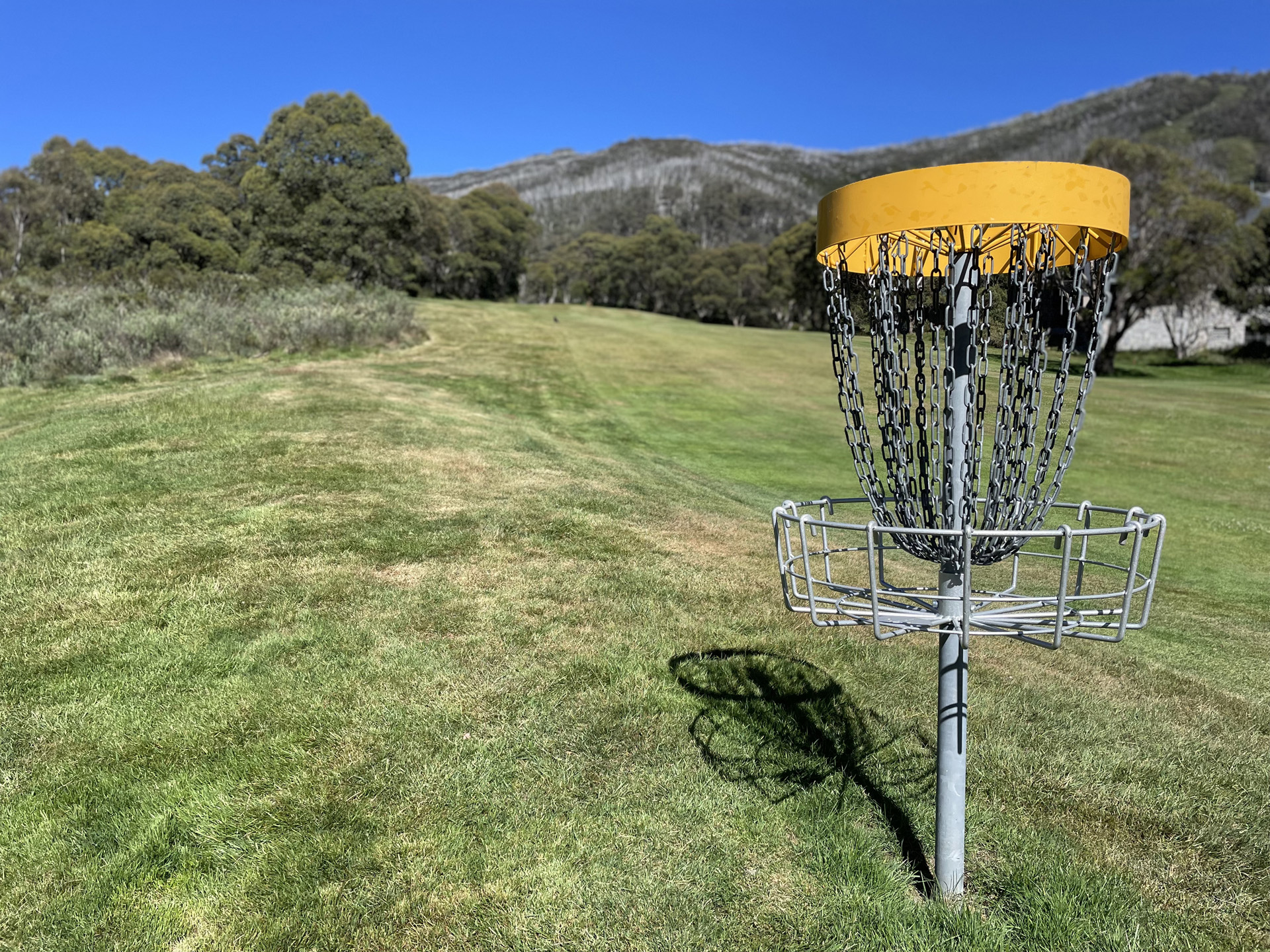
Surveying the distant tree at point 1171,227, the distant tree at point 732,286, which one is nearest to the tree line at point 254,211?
the distant tree at point 732,286

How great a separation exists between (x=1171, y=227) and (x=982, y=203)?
34143mm

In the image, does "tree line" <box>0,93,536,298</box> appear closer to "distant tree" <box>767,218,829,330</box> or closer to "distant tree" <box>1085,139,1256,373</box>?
"distant tree" <box>767,218,829,330</box>

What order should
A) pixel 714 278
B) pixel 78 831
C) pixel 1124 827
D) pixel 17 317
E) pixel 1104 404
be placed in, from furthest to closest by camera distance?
1. pixel 714 278
2. pixel 1104 404
3. pixel 17 317
4. pixel 1124 827
5. pixel 78 831

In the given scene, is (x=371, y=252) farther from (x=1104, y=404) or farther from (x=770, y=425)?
(x=1104, y=404)

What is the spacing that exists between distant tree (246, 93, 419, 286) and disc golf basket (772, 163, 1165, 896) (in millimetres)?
37860

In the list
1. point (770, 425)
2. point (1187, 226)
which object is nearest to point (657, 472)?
point (770, 425)

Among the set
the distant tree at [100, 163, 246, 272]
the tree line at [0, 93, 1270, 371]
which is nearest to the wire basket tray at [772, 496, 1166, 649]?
the tree line at [0, 93, 1270, 371]

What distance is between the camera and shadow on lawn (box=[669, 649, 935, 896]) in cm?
318

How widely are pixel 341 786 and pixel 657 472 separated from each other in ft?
28.2

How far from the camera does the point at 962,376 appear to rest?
Result: 2.16 metres

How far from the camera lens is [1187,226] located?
27.6 metres

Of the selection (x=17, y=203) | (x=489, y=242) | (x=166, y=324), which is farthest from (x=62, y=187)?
(x=166, y=324)

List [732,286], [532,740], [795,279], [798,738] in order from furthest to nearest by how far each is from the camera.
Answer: [732,286] < [795,279] < [798,738] < [532,740]

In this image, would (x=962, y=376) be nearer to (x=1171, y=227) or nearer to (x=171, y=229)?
(x=1171, y=227)
